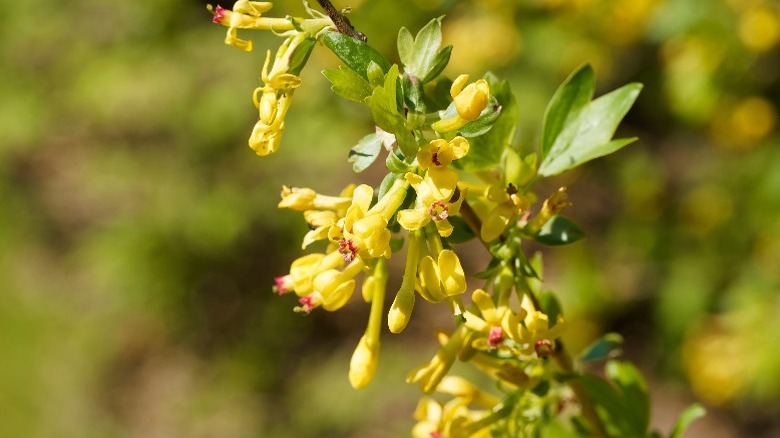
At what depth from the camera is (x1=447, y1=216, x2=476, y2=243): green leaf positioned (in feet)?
2.63

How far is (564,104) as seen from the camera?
2.93 ft

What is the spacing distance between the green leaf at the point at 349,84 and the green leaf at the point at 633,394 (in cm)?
47

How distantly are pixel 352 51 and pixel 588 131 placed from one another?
0.30m

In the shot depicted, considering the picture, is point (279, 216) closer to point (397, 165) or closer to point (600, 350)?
point (600, 350)

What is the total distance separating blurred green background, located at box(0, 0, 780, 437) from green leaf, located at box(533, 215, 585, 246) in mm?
A: 1525

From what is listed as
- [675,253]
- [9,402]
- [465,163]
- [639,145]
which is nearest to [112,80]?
[9,402]

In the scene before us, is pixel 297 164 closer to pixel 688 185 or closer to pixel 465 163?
pixel 688 185

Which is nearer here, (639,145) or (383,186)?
(383,186)

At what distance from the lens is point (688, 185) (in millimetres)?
3096

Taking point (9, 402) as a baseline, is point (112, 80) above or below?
above

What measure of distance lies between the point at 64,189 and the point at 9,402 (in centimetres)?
144

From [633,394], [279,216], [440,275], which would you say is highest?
[440,275]

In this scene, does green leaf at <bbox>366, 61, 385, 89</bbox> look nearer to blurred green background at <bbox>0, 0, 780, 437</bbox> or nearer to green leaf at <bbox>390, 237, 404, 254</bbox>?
green leaf at <bbox>390, 237, 404, 254</bbox>

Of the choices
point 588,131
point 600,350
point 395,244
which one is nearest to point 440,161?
point 395,244
